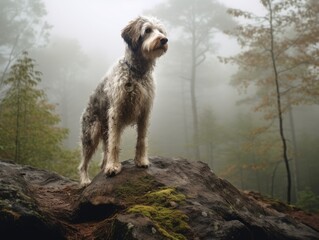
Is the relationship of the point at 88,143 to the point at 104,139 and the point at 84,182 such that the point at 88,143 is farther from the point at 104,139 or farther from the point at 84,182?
the point at 84,182

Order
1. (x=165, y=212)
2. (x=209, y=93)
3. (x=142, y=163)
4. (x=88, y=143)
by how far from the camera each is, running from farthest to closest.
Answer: (x=209, y=93) < (x=88, y=143) < (x=142, y=163) < (x=165, y=212)

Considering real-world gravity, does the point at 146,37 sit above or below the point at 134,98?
above

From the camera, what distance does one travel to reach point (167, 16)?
85.6 ft

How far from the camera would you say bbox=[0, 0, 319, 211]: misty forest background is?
37.0 ft

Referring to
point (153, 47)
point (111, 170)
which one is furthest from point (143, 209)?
point (153, 47)

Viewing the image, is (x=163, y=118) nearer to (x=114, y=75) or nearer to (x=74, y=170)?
(x=74, y=170)

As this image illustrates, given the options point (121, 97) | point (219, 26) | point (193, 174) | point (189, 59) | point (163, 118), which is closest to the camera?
point (121, 97)

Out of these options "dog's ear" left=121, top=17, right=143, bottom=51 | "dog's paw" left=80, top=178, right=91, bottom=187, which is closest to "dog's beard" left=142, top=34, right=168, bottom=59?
"dog's ear" left=121, top=17, right=143, bottom=51

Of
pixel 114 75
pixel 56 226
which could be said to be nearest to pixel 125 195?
pixel 56 226

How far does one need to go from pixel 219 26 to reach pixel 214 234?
23428 mm

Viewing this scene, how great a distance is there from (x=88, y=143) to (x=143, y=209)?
2.55 m

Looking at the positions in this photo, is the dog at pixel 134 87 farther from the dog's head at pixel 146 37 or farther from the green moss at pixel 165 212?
the green moss at pixel 165 212

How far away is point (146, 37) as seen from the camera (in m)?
5.04

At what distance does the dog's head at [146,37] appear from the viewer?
480cm
